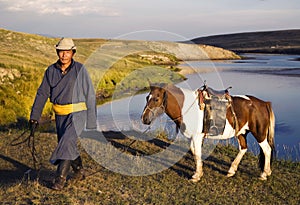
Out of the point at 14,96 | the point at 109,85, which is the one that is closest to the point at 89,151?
the point at 14,96

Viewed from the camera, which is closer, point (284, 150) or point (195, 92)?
point (195, 92)

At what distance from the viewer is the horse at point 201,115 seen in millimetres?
6250

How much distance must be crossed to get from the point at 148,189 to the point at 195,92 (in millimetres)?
1946

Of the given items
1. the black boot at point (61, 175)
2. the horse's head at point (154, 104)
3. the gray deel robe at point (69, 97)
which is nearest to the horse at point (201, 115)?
the horse's head at point (154, 104)

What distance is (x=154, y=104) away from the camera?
6.17 meters

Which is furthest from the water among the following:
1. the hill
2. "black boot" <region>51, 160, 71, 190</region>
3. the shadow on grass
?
the hill

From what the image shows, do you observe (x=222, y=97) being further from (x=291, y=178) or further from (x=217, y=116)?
(x=291, y=178)

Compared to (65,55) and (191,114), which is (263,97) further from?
(65,55)

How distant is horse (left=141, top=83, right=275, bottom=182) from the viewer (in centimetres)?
625

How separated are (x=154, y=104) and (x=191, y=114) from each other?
2.44 feet

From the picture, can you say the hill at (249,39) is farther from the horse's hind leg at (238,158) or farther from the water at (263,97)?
the horse's hind leg at (238,158)

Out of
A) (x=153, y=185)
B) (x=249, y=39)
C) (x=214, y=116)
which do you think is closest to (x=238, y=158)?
(x=214, y=116)

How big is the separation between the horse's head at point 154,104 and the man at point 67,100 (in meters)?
0.92

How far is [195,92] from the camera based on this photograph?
661 cm
